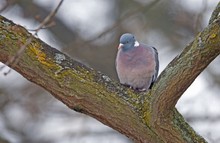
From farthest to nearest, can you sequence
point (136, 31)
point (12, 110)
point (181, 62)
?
point (136, 31) → point (12, 110) → point (181, 62)

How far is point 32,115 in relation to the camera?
5465 millimetres

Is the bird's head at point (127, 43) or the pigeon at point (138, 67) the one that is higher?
the bird's head at point (127, 43)

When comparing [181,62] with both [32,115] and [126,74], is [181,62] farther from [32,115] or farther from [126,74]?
[32,115]

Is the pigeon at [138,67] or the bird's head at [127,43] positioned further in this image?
the bird's head at [127,43]

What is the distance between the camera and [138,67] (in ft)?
10.9

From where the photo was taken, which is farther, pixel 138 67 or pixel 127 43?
pixel 127 43

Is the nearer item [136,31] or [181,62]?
[181,62]

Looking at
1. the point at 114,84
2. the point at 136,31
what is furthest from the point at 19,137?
the point at 114,84

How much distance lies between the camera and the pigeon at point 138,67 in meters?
3.25

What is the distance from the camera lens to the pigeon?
3254 millimetres

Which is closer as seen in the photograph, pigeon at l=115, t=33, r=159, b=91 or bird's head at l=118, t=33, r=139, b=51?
pigeon at l=115, t=33, r=159, b=91

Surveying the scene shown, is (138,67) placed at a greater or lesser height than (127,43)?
lesser

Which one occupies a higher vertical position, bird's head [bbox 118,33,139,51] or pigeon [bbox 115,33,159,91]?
bird's head [bbox 118,33,139,51]

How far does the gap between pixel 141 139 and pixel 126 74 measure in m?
0.61
